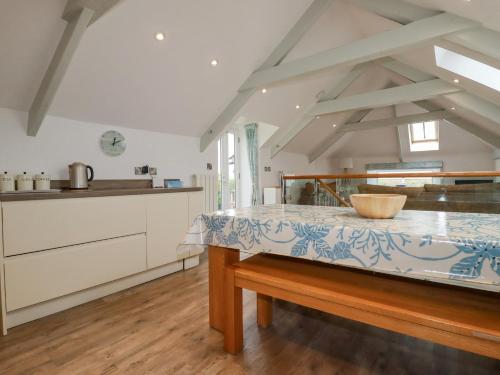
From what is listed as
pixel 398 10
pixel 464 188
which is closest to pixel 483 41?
pixel 398 10

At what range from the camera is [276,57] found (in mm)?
3592

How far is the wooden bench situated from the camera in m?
0.94

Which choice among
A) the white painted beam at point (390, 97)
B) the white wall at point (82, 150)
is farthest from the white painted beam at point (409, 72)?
the white wall at point (82, 150)

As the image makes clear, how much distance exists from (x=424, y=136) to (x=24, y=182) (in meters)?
9.07

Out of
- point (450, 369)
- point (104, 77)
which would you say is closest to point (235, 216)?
point (450, 369)

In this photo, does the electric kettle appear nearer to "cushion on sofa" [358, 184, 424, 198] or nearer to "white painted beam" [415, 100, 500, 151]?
"cushion on sofa" [358, 184, 424, 198]

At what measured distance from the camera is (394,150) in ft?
26.8

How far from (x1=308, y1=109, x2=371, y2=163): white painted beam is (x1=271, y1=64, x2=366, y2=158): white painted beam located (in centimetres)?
200

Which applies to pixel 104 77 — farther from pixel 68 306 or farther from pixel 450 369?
pixel 450 369

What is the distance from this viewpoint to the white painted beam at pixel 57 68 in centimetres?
194

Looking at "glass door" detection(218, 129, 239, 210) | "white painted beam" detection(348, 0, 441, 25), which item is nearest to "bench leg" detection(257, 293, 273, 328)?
"white painted beam" detection(348, 0, 441, 25)

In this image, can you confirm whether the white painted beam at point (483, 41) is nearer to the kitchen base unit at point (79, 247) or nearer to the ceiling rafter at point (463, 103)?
the ceiling rafter at point (463, 103)

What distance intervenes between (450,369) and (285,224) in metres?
1.18

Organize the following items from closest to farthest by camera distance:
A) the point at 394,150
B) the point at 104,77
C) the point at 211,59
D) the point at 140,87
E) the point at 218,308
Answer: the point at 218,308 < the point at 104,77 < the point at 140,87 < the point at 211,59 < the point at 394,150
